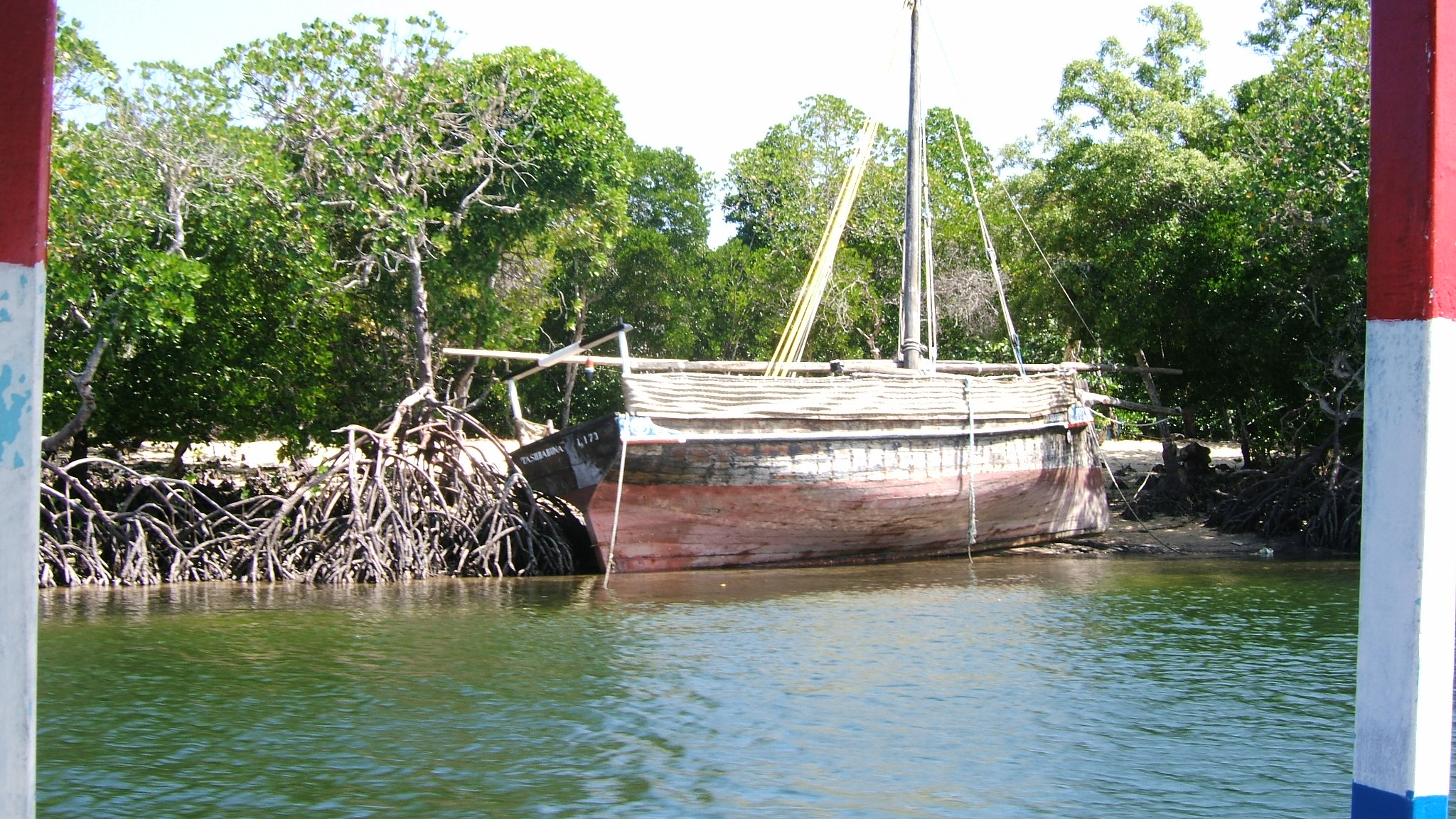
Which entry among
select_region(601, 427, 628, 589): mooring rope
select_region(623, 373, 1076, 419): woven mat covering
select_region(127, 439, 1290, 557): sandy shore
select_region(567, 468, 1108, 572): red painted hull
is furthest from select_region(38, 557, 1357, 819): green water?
select_region(127, 439, 1290, 557): sandy shore

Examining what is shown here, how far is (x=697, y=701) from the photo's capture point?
29.2 ft

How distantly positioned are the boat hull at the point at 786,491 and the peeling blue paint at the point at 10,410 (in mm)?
10522

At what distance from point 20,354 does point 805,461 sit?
463 inches

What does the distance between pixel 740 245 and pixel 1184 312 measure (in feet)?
47.9

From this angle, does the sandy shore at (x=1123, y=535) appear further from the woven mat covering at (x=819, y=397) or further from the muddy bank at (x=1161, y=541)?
the woven mat covering at (x=819, y=397)

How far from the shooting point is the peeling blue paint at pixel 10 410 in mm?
2928

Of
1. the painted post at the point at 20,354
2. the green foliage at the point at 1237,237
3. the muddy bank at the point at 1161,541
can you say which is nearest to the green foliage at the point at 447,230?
the green foliage at the point at 1237,237

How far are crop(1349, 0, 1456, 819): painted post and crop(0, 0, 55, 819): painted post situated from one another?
124 inches

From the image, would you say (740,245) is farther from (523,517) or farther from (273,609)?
(273,609)

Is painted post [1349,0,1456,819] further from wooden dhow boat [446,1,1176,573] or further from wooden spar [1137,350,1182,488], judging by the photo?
wooden spar [1137,350,1182,488]

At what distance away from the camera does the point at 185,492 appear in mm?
14266

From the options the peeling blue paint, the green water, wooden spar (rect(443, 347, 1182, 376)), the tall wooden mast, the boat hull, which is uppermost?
the tall wooden mast

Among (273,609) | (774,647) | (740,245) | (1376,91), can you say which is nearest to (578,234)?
(273,609)

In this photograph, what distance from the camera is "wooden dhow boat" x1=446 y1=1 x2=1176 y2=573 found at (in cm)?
1384
